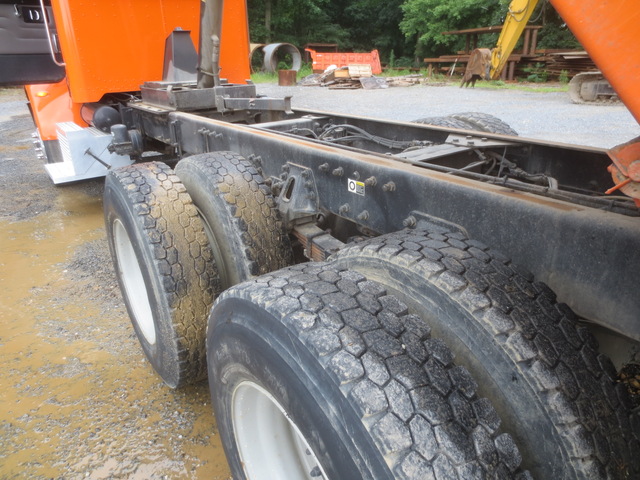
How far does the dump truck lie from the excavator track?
35.4 feet

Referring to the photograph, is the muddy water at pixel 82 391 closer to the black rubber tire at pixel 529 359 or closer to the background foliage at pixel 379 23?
the black rubber tire at pixel 529 359

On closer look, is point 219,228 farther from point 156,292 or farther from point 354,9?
point 354,9

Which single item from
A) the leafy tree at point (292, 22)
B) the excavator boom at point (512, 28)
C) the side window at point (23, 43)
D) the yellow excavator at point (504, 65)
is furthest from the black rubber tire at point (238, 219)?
the leafy tree at point (292, 22)

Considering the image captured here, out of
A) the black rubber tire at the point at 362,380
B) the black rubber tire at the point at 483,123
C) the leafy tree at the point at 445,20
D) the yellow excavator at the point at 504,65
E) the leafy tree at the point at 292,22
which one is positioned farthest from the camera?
the leafy tree at the point at 292,22

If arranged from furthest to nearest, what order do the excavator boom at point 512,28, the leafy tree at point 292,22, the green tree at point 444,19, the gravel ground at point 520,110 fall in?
the leafy tree at point 292,22
the green tree at point 444,19
the excavator boom at point 512,28
the gravel ground at point 520,110

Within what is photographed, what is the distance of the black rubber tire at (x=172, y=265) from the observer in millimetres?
2250

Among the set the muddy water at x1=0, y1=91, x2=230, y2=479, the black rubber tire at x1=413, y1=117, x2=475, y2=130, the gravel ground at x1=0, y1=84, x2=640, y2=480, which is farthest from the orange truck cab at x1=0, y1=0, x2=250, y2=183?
the black rubber tire at x1=413, y1=117, x2=475, y2=130

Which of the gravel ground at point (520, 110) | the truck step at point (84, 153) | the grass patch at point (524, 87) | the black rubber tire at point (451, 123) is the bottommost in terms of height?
the grass patch at point (524, 87)

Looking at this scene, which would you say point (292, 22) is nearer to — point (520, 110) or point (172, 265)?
point (520, 110)

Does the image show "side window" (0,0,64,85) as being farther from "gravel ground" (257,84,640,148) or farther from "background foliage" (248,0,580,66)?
"background foliage" (248,0,580,66)

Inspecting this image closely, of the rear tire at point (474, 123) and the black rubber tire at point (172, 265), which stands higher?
the rear tire at point (474, 123)

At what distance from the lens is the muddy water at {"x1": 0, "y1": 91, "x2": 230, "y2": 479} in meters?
2.23

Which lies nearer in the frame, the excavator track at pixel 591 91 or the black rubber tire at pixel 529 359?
the black rubber tire at pixel 529 359

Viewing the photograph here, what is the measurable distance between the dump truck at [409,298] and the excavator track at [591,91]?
10.8 metres
